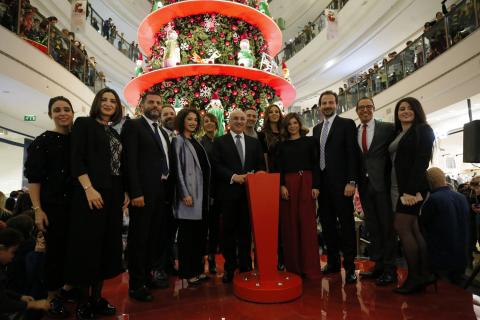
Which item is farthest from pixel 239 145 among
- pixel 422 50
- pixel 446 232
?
pixel 422 50

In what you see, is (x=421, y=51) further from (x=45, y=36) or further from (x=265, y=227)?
(x=45, y=36)

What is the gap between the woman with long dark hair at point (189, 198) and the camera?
9.65ft

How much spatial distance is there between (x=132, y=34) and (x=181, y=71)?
42.6 feet

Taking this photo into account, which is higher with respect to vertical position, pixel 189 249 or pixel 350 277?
pixel 189 249

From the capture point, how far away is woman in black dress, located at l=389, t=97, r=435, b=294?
269cm

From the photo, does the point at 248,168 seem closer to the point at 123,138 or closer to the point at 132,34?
the point at 123,138

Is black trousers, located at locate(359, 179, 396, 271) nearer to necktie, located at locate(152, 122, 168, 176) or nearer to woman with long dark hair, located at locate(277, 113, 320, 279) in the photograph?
woman with long dark hair, located at locate(277, 113, 320, 279)

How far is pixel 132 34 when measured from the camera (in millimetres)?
17141

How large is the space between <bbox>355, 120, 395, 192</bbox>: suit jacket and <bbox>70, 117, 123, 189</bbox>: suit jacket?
7.12 feet

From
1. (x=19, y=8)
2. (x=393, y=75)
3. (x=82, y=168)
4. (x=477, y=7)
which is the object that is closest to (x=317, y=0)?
(x=393, y=75)

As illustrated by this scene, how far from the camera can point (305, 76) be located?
54.7 ft

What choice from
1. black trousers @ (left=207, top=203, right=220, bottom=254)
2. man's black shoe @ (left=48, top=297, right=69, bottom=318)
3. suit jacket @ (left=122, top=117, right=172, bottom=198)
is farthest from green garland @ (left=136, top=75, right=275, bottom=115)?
man's black shoe @ (left=48, top=297, right=69, bottom=318)

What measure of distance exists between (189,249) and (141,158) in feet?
2.99

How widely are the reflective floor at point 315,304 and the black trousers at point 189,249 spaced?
→ 15cm
